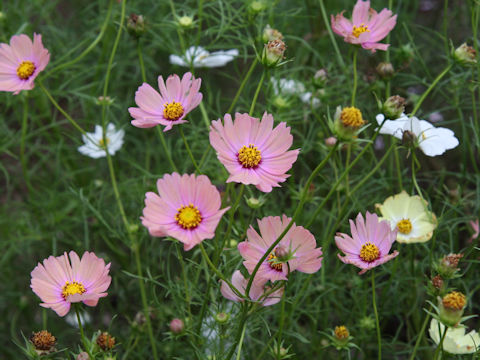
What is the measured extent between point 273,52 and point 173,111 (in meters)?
0.15

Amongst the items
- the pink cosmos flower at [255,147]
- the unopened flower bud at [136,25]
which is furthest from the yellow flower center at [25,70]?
the pink cosmos flower at [255,147]

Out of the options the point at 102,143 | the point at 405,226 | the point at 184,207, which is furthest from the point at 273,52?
the point at 102,143

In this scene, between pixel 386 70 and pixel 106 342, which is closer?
pixel 106 342

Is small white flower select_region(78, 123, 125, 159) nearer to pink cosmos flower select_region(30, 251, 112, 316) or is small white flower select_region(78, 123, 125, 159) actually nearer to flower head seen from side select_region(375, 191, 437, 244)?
pink cosmos flower select_region(30, 251, 112, 316)

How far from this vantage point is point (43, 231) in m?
1.28

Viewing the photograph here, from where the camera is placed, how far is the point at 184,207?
0.68 meters

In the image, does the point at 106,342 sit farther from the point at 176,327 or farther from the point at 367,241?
the point at 367,241

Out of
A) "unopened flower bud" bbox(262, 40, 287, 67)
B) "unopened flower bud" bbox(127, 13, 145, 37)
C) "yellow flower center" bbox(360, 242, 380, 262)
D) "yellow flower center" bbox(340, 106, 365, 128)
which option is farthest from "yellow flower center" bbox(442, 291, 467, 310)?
"unopened flower bud" bbox(127, 13, 145, 37)

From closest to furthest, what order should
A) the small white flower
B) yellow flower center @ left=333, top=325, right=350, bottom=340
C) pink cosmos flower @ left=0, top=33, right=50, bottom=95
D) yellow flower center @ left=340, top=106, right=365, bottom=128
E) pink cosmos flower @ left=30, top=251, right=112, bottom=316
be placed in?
yellow flower center @ left=340, top=106, right=365, bottom=128
pink cosmos flower @ left=30, top=251, right=112, bottom=316
yellow flower center @ left=333, top=325, right=350, bottom=340
pink cosmos flower @ left=0, top=33, right=50, bottom=95
the small white flower

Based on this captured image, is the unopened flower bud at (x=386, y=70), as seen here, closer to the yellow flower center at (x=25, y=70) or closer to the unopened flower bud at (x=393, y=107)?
the unopened flower bud at (x=393, y=107)

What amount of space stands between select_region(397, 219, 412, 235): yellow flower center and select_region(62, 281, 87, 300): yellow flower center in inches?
18.7

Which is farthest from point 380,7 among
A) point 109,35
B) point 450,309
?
point 450,309

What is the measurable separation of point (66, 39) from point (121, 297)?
705 millimetres

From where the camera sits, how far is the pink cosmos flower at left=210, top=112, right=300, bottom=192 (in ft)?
2.27
